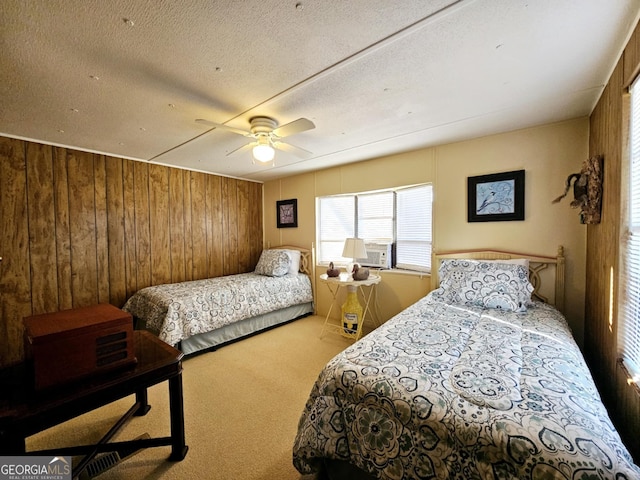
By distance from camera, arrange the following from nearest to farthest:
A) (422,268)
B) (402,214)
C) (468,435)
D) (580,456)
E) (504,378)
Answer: (580,456)
(468,435)
(504,378)
(422,268)
(402,214)

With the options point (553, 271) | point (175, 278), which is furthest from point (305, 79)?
point (175, 278)

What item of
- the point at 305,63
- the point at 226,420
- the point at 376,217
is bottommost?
the point at 226,420

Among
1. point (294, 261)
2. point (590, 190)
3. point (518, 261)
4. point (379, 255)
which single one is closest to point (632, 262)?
point (590, 190)

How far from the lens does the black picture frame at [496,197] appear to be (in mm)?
2629

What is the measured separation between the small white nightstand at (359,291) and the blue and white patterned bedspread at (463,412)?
1536 millimetres

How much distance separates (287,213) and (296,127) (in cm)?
274

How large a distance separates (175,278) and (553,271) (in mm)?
4595

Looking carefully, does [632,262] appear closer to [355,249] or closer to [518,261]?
[518,261]

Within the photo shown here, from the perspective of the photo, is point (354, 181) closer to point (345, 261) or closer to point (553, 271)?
point (345, 261)

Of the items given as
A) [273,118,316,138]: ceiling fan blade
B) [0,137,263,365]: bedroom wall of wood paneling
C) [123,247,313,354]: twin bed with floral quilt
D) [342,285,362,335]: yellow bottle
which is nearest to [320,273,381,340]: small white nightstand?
[342,285,362,335]: yellow bottle

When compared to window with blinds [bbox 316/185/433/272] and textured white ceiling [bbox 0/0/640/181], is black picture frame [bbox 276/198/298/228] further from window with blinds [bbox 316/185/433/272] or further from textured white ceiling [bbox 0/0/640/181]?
textured white ceiling [bbox 0/0/640/181]

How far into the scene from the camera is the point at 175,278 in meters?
3.97

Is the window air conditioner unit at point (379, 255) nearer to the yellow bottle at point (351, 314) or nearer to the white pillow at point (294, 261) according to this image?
the yellow bottle at point (351, 314)

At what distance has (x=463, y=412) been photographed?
1.03 meters
